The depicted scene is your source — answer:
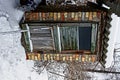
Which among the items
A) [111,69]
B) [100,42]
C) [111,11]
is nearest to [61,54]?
[100,42]

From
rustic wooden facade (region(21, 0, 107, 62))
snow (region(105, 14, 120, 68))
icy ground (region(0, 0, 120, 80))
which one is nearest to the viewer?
snow (region(105, 14, 120, 68))

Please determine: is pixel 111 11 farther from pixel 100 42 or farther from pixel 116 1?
pixel 100 42

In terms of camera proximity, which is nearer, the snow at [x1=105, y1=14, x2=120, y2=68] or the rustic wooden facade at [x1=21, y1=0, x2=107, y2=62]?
the snow at [x1=105, y1=14, x2=120, y2=68]

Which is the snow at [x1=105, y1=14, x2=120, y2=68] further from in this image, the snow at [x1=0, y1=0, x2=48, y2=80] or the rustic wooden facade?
the snow at [x1=0, y1=0, x2=48, y2=80]

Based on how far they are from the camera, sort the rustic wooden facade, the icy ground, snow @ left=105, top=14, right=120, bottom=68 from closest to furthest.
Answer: snow @ left=105, top=14, right=120, bottom=68 < the rustic wooden facade < the icy ground

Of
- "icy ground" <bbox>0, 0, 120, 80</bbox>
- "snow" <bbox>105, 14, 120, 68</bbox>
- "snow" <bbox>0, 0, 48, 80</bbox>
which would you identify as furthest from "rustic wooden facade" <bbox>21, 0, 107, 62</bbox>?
"snow" <bbox>0, 0, 48, 80</bbox>

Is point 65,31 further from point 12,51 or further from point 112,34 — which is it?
point 12,51

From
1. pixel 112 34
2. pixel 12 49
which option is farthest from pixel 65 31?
pixel 12 49

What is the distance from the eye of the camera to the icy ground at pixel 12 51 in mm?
8516

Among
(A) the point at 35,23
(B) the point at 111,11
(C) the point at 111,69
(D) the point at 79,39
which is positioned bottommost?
(C) the point at 111,69

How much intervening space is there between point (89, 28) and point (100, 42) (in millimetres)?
561

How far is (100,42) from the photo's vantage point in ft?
24.3

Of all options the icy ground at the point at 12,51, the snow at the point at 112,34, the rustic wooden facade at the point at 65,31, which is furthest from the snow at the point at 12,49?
the snow at the point at 112,34

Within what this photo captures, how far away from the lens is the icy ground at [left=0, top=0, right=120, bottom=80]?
852cm
